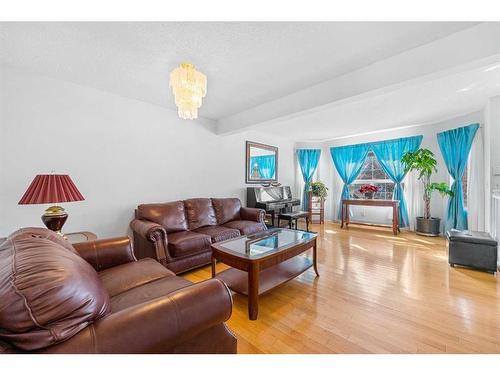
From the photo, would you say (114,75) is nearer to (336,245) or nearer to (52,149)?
(52,149)

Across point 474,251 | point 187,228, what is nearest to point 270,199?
point 187,228

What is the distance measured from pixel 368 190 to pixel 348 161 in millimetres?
870

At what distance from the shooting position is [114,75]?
90.8 inches

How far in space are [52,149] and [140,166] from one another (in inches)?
36.6

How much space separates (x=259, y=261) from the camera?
1.76m

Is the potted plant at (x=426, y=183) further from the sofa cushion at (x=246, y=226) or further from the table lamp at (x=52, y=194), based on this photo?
the table lamp at (x=52, y=194)

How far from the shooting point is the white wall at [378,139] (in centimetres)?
400

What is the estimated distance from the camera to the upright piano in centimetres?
422

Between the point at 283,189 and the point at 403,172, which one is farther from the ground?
the point at 403,172

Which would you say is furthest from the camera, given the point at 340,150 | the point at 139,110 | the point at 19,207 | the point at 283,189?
the point at 340,150

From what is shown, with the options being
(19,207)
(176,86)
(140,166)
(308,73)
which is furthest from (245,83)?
(19,207)

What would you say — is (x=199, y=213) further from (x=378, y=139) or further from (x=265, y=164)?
(x=378, y=139)

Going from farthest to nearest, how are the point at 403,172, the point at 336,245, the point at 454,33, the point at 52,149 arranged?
the point at 403,172 → the point at 336,245 → the point at 52,149 → the point at 454,33

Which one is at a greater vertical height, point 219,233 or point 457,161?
point 457,161
